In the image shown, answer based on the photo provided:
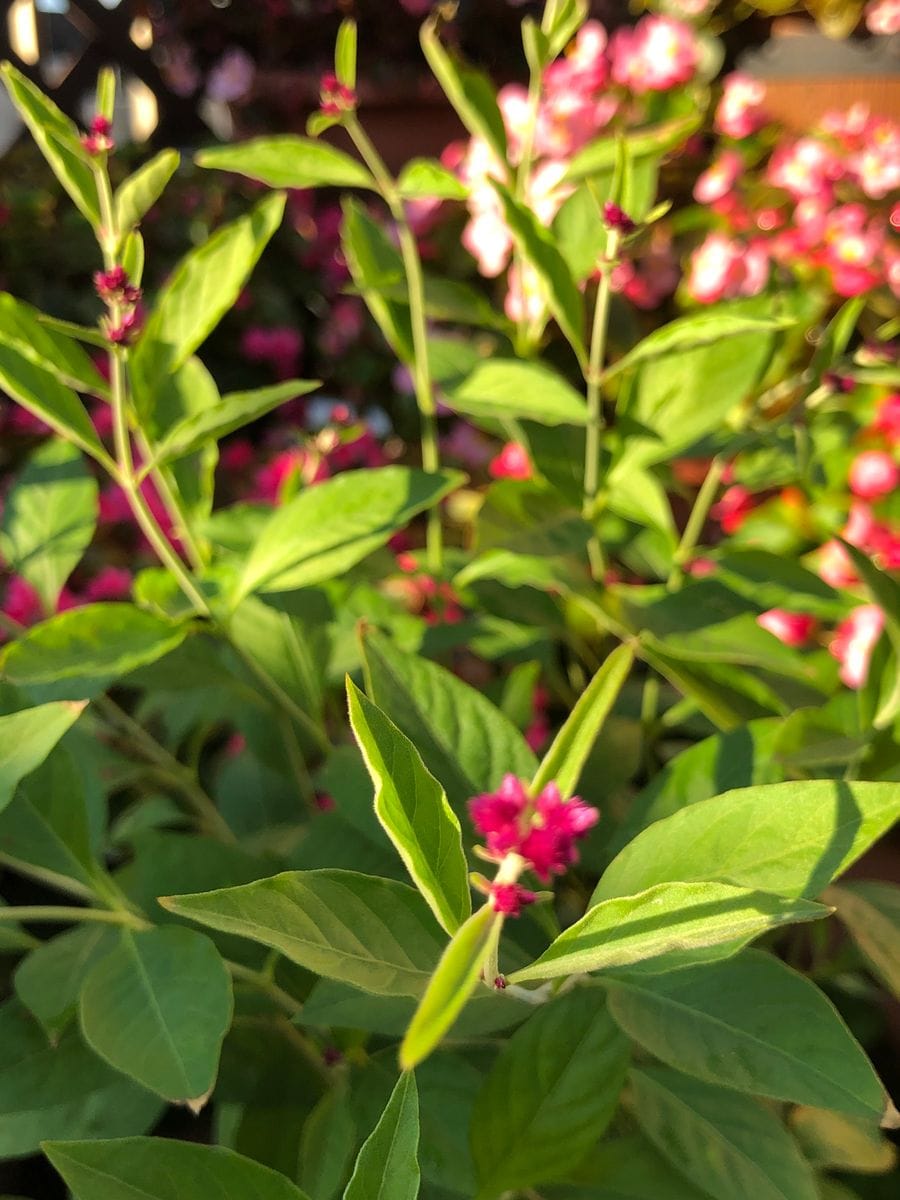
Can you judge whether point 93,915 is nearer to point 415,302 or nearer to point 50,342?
point 50,342

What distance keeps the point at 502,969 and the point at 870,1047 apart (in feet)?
1.57

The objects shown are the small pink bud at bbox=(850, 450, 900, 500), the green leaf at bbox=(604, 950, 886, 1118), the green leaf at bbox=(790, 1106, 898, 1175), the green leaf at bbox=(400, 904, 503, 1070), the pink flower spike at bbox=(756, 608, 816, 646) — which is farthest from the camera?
the small pink bud at bbox=(850, 450, 900, 500)

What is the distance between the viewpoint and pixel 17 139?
5.63 ft

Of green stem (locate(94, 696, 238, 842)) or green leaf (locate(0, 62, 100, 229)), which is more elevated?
green leaf (locate(0, 62, 100, 229))

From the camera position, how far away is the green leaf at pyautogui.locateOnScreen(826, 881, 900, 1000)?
16.2 inches

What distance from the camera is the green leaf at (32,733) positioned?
1.03 ft

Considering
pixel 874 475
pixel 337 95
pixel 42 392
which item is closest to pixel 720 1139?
pixel 42 392

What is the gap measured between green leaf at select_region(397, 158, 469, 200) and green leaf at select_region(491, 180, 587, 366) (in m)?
0.04

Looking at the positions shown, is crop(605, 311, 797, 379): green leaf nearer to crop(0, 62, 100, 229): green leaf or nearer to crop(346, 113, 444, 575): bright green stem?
crop(346, 113, 444, 575): bright green stem

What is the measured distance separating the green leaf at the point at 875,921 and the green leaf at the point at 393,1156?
0.23 m

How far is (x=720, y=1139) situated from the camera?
15.1 inches

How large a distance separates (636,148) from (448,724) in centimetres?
31

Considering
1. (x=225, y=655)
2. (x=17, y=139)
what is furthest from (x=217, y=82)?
(x=225, y=655)

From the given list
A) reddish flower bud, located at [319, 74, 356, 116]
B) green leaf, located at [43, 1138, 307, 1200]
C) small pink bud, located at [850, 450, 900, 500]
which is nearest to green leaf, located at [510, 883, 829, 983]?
green leaf, located at [43, 1138, 307, 1200]
